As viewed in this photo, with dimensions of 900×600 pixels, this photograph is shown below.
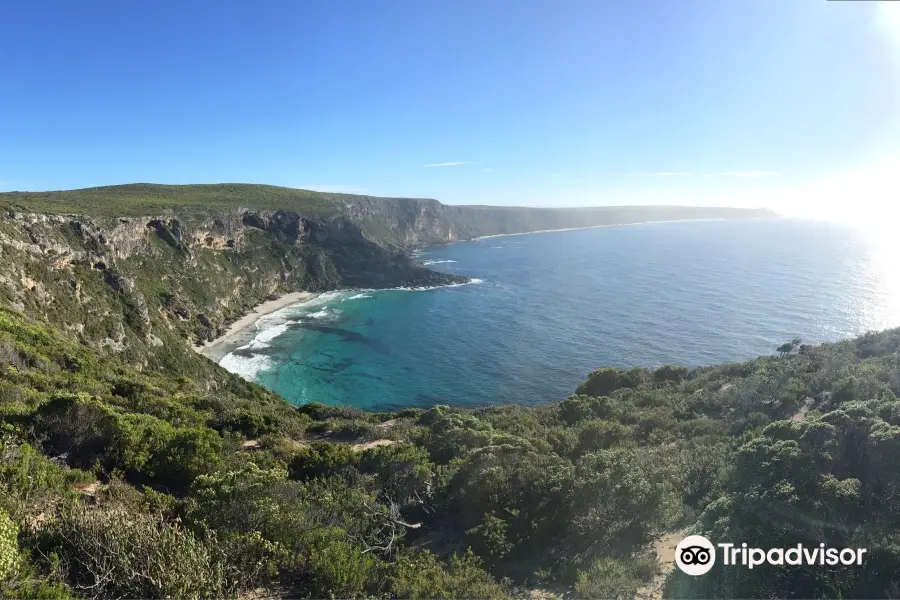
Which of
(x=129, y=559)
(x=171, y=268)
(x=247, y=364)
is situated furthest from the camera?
(x=171, y=268)

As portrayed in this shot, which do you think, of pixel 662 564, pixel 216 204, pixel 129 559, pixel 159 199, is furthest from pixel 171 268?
pixel 662 564

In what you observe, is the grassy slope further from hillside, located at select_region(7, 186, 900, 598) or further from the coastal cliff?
hillside, located at select_region(7, 186, 900, 598)

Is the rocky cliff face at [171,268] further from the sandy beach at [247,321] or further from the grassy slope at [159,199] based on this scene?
the grassy slope at [159,199]

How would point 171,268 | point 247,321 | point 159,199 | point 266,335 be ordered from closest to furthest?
point 266,335 < point 171,268 < point 247,321 < point 159,199

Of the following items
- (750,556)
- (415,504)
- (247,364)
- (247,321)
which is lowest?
(247,364)

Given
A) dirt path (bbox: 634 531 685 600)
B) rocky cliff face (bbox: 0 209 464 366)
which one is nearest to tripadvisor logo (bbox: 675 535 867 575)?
dirt path (bbox: 634 531 685 600)

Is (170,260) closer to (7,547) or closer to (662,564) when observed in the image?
(7,547)

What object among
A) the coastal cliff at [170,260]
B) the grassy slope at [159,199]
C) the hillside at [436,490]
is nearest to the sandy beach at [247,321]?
the coastal cliff at [170,260]
